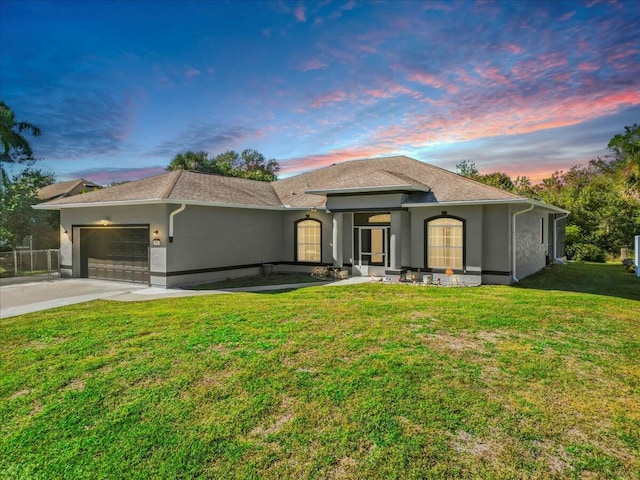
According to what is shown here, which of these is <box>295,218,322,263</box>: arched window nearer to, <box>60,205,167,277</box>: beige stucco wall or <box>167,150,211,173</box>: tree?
<box>60,205,167,277</box>: beige stucco wall

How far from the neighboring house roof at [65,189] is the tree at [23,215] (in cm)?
974

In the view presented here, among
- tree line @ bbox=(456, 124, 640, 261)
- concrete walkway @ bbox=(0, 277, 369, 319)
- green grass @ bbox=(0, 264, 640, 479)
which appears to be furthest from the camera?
tree line @ bbox=(456, 124, 640, 261)

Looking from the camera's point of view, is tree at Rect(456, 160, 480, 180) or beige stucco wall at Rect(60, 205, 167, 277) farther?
tree at Rect(456, 160, 480, 180)

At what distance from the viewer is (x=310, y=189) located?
17.9 m

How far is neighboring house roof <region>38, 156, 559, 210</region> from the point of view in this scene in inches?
577

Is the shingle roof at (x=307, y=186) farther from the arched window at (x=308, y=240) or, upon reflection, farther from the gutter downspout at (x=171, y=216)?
the arched window at (x=308, y=240)

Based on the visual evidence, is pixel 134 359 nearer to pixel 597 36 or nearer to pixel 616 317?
pixel 616 317

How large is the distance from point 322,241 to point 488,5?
11.1 meters

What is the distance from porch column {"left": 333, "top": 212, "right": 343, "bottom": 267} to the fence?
12.9 metres

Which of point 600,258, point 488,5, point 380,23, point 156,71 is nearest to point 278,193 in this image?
point 156,71

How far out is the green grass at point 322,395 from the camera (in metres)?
3.83

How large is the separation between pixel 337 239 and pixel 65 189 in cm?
3288

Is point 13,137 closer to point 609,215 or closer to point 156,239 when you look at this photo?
point 156,239

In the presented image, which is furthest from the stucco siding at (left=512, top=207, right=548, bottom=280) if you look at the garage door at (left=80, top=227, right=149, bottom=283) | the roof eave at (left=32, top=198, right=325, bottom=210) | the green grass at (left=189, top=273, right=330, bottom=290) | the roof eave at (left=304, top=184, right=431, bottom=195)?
the garage door at (left=80, top=227, right=149, bottom=283)
